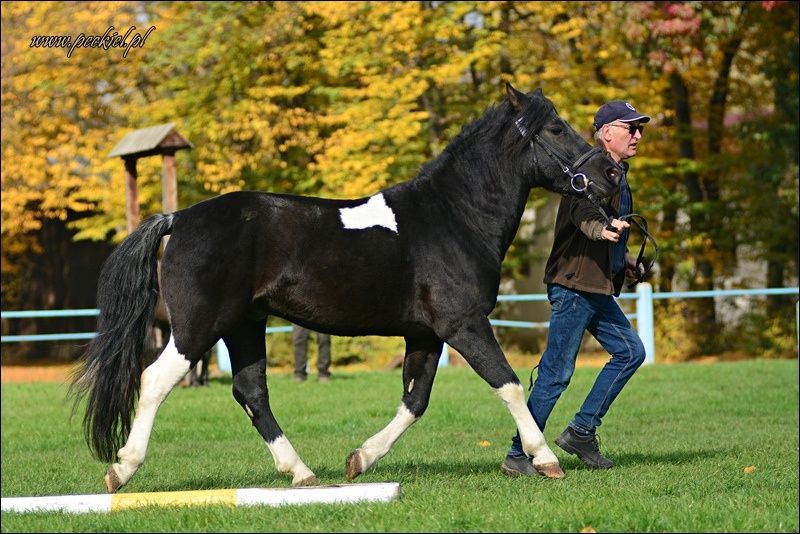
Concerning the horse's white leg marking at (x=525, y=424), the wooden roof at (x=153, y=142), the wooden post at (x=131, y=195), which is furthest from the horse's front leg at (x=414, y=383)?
the wooden post at (x=131, y=195)

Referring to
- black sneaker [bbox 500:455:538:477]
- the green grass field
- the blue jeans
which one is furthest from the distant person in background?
black sneaker [bbox 500:455:538:477]

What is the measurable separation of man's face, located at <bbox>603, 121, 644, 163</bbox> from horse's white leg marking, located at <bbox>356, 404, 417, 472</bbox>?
2087mm

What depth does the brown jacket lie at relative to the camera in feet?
22.8

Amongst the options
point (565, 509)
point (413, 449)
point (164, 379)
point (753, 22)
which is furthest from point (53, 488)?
point (753, 22)

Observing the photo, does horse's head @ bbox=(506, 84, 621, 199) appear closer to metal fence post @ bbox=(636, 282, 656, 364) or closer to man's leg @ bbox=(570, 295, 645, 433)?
man's leg @ bbox=(570, 295, 645, 433)

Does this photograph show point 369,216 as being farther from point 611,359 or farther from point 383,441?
point 611,359

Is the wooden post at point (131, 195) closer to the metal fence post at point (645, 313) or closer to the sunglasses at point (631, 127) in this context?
the metal fence post at point (645, 313)

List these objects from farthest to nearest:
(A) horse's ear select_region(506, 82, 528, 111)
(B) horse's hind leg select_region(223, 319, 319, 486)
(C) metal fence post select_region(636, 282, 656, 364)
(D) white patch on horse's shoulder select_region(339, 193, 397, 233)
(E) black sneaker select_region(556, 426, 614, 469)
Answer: (C) metal fence post select_region(636, 282, 656, 364), (E) black sneaker select_region(556, 426, 614, 469), (A) horse's ear select_region(506, 82, 528, 111), (B) horse's hind leg select_region(223, 319, 319, 486), (D) white patch on horse's shoulder select_region(339, 193, 397, 233)

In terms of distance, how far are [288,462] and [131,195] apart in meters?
9.80

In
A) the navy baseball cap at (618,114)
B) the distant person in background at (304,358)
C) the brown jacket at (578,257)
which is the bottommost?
the distant person in background at (304,358)

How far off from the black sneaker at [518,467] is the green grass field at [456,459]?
0.12 meters

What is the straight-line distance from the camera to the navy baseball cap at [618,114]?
23.4 feet

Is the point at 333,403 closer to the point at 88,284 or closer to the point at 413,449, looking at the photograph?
the point at 413,449

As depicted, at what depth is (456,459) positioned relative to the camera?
8.15 m
